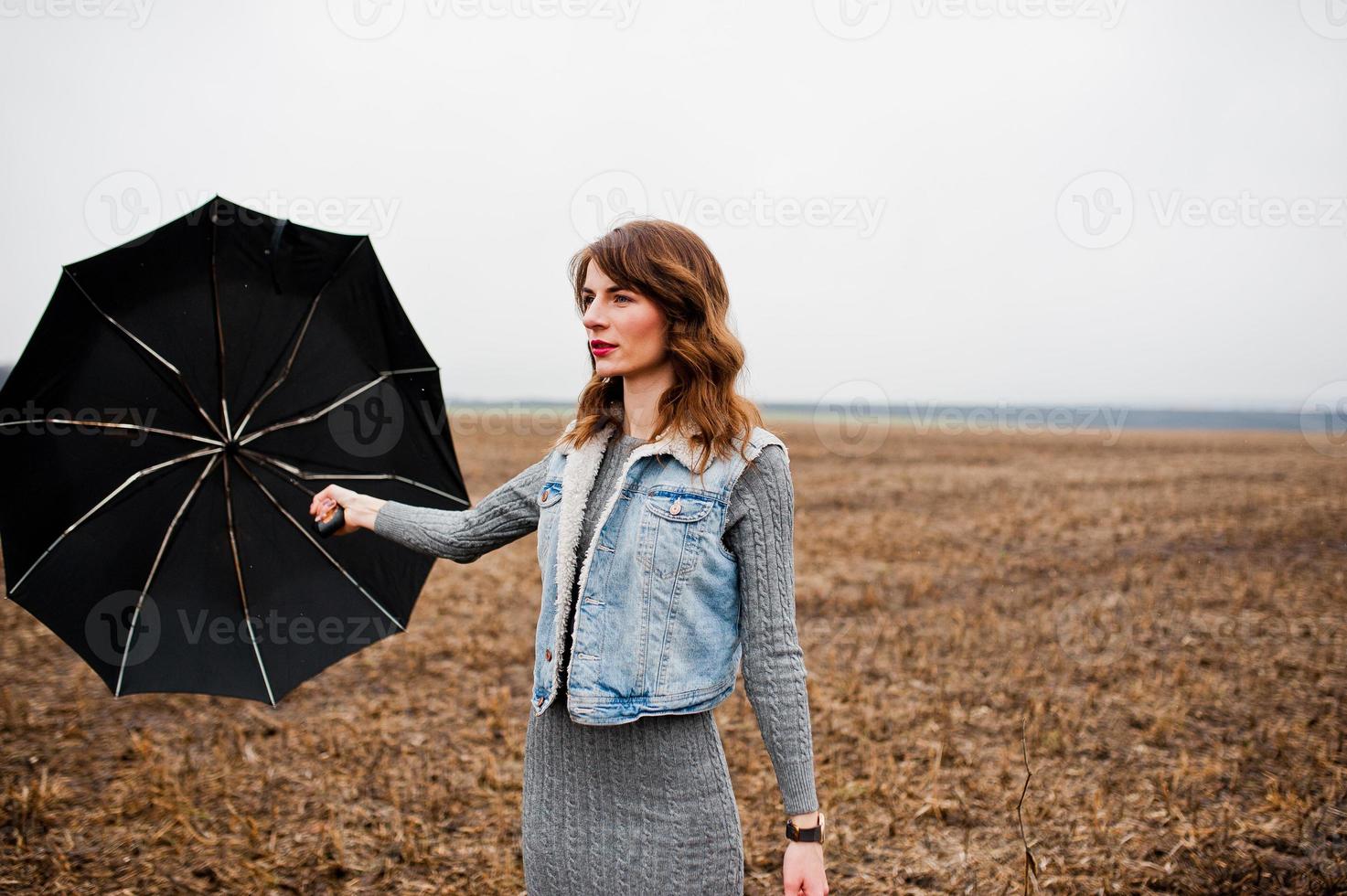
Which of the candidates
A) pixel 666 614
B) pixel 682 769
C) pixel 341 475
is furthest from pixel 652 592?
pixel 341 475

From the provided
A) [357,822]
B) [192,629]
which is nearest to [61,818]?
[357,822]

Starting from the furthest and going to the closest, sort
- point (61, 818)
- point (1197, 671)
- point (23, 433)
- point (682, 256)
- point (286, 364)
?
point (1197, 671), point (61, 818), point (286, 364), point (23, 433), point (682, 256)

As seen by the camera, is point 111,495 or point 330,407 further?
point 330,407

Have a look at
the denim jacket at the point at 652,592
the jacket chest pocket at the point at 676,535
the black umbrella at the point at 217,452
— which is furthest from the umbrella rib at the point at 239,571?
the jacket chest pocket at the point at 676,535

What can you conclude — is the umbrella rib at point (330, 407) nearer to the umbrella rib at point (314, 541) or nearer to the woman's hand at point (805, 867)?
the umbrella rib at point (314, 541)

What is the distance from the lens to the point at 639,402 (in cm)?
216

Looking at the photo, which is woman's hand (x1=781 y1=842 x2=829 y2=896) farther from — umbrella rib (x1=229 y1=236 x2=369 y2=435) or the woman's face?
umbrella rib (x1=229 y1=236 x2=369 y2=435)

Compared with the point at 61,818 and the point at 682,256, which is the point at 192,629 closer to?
the point at 682,256

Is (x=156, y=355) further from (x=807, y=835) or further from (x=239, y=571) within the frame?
(x=807, y=835)

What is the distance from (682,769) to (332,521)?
1.37m

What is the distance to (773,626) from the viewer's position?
2.00m

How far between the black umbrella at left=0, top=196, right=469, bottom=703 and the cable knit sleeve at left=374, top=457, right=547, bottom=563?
73 cm

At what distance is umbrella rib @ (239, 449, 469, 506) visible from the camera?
117 inches

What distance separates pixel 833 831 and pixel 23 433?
458 centimetres
